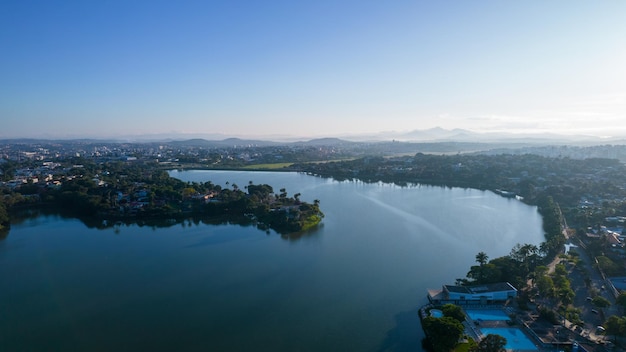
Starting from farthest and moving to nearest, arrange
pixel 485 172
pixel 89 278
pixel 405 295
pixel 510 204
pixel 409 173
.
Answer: pixel 409 173 < pixel 485 172 < pixel 510 204 < pixel 89 278 < pixel 405 295

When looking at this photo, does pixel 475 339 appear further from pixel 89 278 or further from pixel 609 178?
pixel 609 178

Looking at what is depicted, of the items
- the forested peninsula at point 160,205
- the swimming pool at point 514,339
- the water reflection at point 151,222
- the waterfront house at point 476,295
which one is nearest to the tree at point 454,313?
the swimming pool at point 514,339

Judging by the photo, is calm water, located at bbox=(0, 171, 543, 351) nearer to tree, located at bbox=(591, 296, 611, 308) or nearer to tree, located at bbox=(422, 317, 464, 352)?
tree, located at bbox=(422, 317, 464, 352)

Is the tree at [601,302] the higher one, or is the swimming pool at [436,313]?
the tree at [601,302]

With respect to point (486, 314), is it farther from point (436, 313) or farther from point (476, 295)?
point (436, 313)

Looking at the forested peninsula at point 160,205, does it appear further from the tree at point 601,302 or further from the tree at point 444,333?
the tree at point 601,302

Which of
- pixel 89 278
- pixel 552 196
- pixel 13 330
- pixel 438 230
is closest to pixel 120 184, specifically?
pixel 89 278

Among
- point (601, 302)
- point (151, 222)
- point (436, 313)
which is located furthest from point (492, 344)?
point (151, 222)
